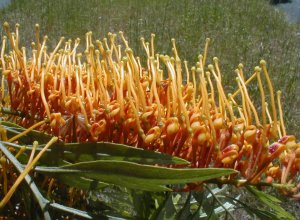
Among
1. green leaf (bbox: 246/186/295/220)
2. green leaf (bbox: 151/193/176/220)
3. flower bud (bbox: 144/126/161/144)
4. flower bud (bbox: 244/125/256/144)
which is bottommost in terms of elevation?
green leaf (bbox: 151/193/176/220)

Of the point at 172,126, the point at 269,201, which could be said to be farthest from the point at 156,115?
the point at 269,201

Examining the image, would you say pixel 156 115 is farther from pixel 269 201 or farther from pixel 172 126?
pixel 269 201

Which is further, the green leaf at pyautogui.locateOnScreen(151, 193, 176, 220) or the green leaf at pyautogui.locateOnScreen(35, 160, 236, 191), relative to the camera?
the green leaf at pyautogui.locateOnScreen(151, 193, 176, 220)

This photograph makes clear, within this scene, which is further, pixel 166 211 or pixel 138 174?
pixel 166 211

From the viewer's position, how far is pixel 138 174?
39 cm

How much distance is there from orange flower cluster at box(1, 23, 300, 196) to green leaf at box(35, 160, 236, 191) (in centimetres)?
3

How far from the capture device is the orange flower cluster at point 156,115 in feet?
1.36

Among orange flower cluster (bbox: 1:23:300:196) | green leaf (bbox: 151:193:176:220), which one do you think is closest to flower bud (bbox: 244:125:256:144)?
orange flower cluster (bbox: 1:23:300:196)

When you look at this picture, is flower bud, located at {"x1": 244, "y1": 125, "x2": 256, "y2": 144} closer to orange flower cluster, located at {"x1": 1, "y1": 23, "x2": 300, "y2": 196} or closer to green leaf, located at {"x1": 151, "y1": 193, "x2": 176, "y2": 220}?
orange flower cluster, located at {"x1": 1, "y1": 23, "x2": 300, "y2": 196}

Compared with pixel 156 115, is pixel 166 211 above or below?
below

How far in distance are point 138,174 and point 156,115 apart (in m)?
0.07

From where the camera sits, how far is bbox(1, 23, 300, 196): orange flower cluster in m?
0.41

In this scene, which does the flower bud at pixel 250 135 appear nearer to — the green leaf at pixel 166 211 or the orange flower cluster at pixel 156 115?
the orange flower cluster at pixel 156 115

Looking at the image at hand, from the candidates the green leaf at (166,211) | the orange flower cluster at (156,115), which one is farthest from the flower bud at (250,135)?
the green leaf at (166,211)
